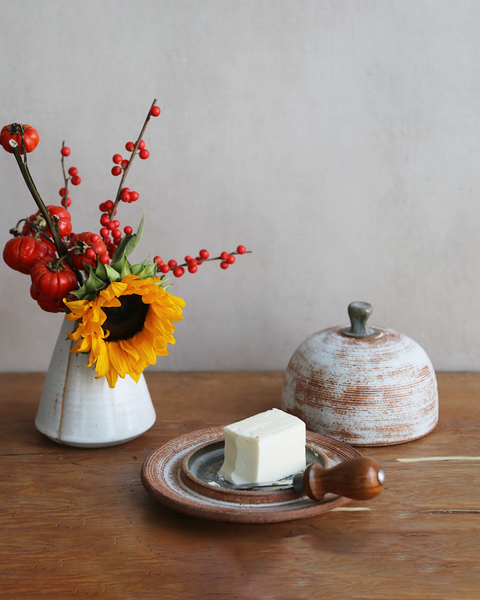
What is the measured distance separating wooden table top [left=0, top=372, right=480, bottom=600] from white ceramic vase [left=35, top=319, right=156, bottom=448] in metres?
0.03

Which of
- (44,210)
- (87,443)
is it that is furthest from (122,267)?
(87,443)

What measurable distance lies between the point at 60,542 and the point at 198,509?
5.8 inches

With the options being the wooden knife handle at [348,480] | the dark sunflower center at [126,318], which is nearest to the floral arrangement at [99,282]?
the dark sunflower center at [126,318]

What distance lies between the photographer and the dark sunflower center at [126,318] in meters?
0.72

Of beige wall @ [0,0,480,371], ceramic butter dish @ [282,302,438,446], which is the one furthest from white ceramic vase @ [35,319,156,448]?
beige wall @ [0,0,480,371]

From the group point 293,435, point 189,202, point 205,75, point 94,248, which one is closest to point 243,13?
point 205,75

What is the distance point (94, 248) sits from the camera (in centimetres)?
68

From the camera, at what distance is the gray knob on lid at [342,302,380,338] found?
828 mm

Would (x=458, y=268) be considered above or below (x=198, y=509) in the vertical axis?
above

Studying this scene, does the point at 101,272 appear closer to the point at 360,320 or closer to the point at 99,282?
the point at 99,282

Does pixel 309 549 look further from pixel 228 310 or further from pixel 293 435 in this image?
pixel 228 310

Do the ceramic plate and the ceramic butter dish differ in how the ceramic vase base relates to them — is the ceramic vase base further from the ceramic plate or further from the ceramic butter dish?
the ceramic butter dish

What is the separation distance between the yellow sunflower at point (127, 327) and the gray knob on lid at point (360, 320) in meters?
0.28

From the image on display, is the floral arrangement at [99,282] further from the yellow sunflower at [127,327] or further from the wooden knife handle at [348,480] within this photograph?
the wooden knife handle at [348,480]
